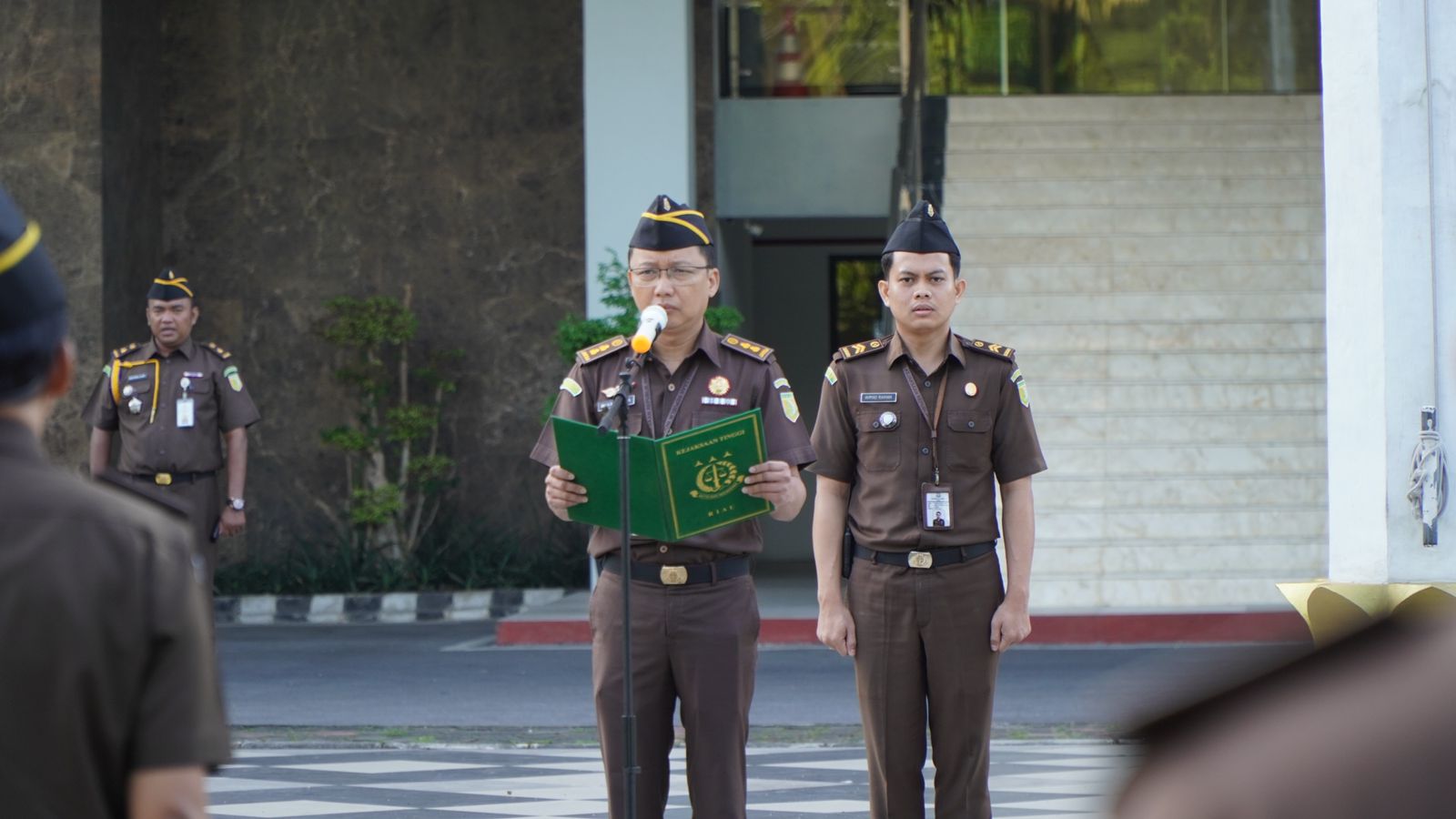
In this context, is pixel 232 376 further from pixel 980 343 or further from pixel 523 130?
pixel 980 343

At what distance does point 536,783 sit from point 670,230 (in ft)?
10.3

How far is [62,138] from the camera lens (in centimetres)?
1422

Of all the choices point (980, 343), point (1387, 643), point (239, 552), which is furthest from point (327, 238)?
point (1387, 643)

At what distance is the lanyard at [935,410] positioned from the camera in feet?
16.6

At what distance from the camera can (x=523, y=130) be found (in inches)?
603

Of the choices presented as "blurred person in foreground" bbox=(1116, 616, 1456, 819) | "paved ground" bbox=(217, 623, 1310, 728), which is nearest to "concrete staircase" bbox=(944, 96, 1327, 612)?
"paved ground" bbox=(217, 623, 1310, 728)

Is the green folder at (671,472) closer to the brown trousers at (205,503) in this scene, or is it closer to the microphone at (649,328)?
the microphone at (649,328)

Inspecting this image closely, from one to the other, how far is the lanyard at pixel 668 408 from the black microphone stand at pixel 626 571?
34cm

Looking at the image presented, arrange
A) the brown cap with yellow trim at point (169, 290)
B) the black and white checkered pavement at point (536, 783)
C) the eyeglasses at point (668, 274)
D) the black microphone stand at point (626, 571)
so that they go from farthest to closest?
the brown cap with yellow trim at point (169, 290) < the black and white checkered pavement at point (536, 783) < the eyeglasses at point (668, 274) < the black microphone stand at point (626, 571)

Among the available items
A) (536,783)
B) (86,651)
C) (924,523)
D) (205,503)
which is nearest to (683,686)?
(924,523)

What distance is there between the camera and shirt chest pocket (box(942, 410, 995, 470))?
506 centimetres

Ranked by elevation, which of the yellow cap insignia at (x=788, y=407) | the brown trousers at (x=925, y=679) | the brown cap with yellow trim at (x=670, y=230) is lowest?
the brown trousers at (x=925, y=679)

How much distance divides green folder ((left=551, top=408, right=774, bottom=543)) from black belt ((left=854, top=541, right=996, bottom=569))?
613 mm

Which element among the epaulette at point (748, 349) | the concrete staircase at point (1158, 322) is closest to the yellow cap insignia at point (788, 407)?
the epaulette at point (748, 349)
